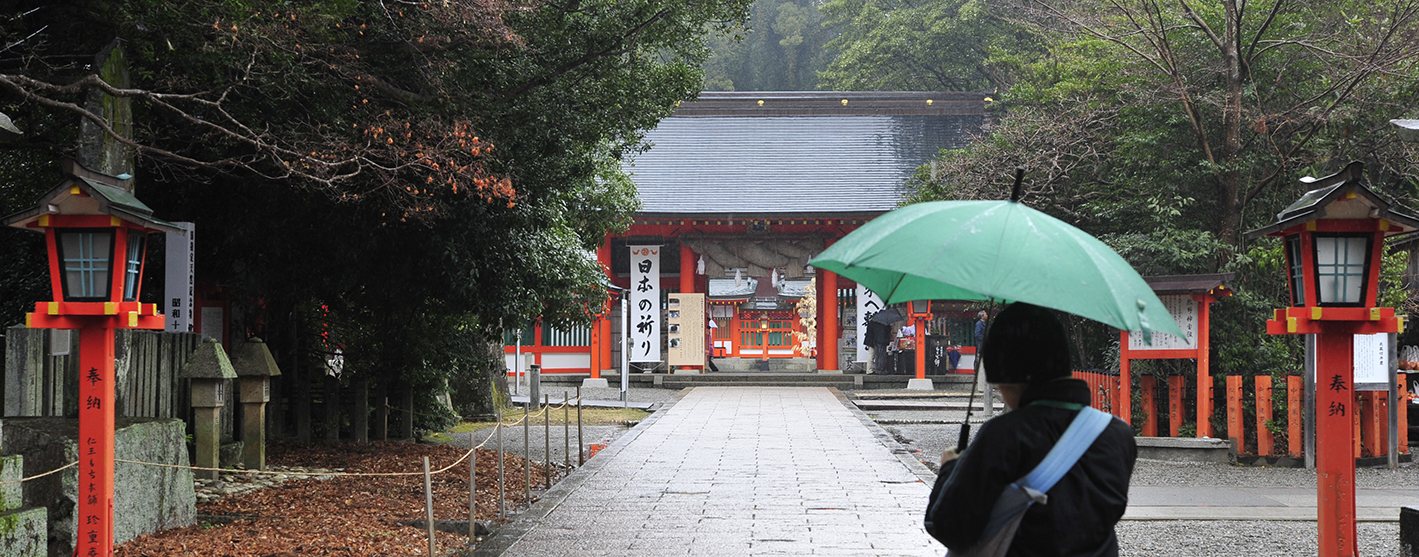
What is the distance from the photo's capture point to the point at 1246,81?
41.6 feet

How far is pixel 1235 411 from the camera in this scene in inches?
425

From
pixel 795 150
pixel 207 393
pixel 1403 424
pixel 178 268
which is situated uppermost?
pixel 795 150

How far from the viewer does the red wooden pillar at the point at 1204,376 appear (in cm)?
1067

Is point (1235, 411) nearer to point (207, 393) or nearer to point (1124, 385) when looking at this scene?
point (1124, 385)

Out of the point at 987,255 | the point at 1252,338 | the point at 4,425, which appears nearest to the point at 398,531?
the point at 4,425

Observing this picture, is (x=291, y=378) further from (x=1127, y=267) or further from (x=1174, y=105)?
(x=1174, y=105)

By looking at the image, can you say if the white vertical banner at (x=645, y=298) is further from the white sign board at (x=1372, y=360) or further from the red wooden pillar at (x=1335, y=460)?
the red wooden pillar at (x=1335, y=460)

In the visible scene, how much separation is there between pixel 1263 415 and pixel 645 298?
614 inches

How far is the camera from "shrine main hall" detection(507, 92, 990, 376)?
24641 millimetres

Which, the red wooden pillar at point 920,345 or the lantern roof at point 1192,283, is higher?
the lantern roof at point 1192,283

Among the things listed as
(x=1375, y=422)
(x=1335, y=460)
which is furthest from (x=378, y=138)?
(x=1375, y=422)

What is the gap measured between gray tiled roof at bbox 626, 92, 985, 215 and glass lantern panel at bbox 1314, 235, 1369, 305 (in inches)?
705

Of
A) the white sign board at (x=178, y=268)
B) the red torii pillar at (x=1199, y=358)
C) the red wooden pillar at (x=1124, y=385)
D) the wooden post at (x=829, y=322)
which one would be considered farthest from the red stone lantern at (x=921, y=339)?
the white sign board at (x=178, y=268)

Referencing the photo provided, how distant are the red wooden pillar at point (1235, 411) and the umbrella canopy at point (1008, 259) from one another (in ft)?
29.2
